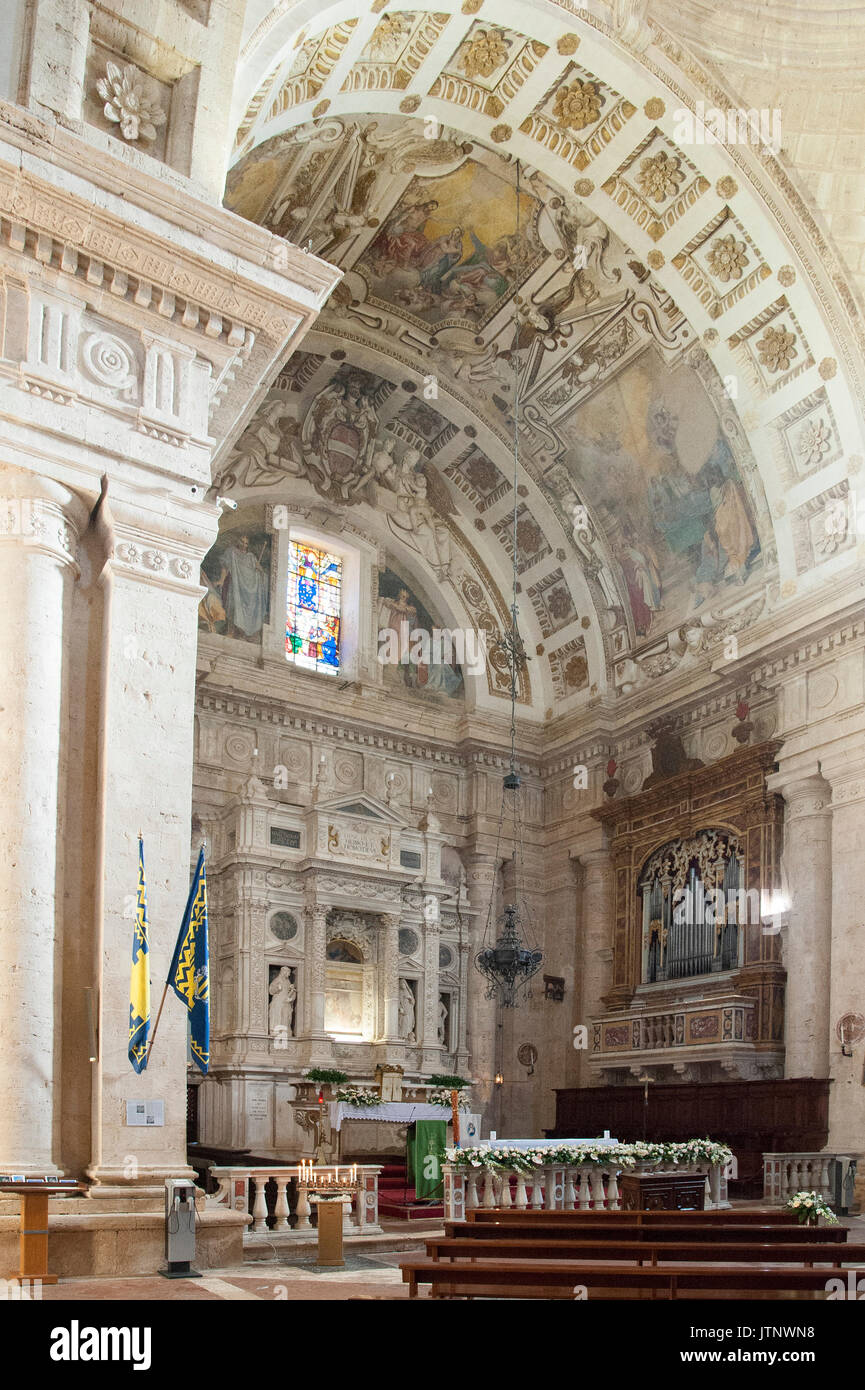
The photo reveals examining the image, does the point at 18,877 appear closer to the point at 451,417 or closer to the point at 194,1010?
the point at 194,1010

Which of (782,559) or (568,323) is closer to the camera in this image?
(782,559)

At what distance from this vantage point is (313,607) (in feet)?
78.5

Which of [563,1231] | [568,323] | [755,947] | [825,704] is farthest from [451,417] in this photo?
[563,1231]

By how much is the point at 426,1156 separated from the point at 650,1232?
874 cm

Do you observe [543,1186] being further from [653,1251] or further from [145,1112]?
[653,1251]

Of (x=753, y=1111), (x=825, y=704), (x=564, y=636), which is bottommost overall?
(x=753, y=1111)

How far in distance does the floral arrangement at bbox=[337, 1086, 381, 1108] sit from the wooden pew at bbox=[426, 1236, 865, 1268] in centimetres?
977

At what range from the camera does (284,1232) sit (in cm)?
1197

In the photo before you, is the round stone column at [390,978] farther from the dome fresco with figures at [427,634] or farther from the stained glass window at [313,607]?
the stained glass window at [313,607]

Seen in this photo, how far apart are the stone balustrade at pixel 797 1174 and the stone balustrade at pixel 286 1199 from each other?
6.12 m

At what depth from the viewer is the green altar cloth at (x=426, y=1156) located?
1572cm

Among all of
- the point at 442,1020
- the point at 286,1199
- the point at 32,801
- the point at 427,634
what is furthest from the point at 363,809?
the point at 32,801

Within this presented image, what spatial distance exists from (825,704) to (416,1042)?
29.0ft

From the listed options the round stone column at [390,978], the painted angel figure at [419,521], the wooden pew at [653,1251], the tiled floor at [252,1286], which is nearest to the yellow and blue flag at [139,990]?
the tiled floor at [252,1286]
